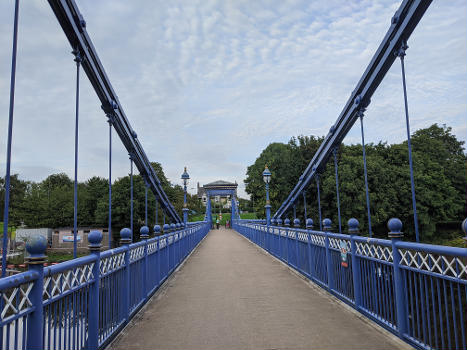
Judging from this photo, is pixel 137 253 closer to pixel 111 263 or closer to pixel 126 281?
pixel 126 281

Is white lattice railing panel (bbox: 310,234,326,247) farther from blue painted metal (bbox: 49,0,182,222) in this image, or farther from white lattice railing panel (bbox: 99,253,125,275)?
blue painted metal (bbox: 49,0,182,222)

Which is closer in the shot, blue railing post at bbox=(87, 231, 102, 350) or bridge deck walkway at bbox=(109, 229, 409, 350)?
blue railing post at bbox=(87, 231, 102, 350)

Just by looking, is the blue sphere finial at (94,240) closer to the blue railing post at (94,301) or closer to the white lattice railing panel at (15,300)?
the blue railing post at (94,301)

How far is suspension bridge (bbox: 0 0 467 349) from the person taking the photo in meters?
2.95

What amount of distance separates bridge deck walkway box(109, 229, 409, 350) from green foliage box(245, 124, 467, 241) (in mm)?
18138

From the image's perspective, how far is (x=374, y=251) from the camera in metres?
4.74

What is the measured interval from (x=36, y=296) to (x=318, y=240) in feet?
18.7

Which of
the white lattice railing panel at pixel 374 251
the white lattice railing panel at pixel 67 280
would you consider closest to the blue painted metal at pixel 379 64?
the white lattice railing panel at pixel 374 251

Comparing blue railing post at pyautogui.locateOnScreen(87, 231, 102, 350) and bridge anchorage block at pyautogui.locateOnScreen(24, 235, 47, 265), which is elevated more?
bridge anchorage block at pyautogui.locateOnScreen(24, 235, 47, 265)

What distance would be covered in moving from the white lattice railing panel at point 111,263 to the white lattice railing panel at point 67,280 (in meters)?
0.31

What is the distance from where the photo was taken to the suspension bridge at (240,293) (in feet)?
9.68

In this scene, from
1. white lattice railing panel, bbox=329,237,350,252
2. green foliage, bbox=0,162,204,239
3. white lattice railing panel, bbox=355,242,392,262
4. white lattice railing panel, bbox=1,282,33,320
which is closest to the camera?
white lattice railing panel, bbox=1,282,33,320

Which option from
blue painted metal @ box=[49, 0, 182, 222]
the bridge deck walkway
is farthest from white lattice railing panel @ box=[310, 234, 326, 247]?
blue painted metal @ box=[49, 0, 182, 222]

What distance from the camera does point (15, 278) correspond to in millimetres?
2340
